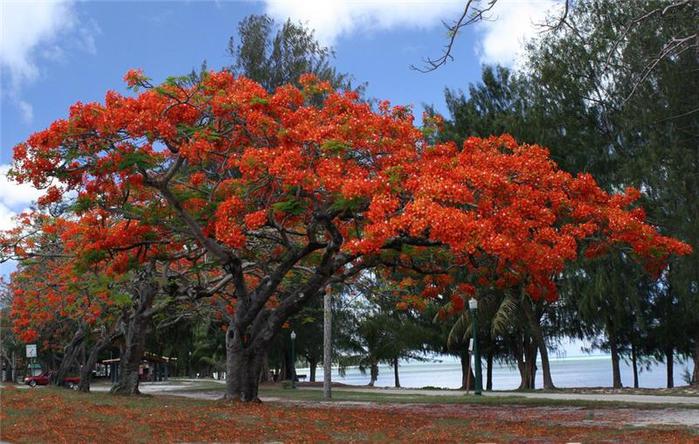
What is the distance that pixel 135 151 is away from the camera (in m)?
16.0

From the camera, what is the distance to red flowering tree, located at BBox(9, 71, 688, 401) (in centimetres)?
1435

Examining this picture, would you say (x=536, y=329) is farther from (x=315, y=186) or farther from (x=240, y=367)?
(x=315, y=186)

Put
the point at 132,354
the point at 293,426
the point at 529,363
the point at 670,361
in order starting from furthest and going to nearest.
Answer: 1. the point at 529,363
2. the point at 670,361
3. the point at 132,354
4. the point at 293,426

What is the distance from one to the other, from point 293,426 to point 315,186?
15.7ft

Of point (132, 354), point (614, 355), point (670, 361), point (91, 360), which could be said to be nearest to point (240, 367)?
point (132, 354)

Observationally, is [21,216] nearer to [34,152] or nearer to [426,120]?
[34,152]

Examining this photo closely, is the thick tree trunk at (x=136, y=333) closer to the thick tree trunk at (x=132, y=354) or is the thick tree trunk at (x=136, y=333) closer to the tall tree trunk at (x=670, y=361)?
the thick tree trunk at (x=132, y=354)

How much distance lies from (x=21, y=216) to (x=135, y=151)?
16272mm

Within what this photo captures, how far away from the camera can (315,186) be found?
49.5ft

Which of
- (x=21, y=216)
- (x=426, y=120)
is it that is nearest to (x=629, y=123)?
(x=426, y=120)

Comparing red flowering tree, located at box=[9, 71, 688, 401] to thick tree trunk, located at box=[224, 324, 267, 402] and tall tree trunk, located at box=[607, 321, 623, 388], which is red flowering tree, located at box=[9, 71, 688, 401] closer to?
thick tree trunk, located at box=[224, 324, 267, 402]

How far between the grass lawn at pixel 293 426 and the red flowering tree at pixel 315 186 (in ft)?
10.3

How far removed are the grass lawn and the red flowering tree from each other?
124 inches

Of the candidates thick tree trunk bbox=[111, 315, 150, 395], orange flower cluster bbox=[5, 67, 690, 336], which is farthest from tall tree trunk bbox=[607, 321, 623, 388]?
thick tree trunk bbox=[111, 315, 150, 395]
